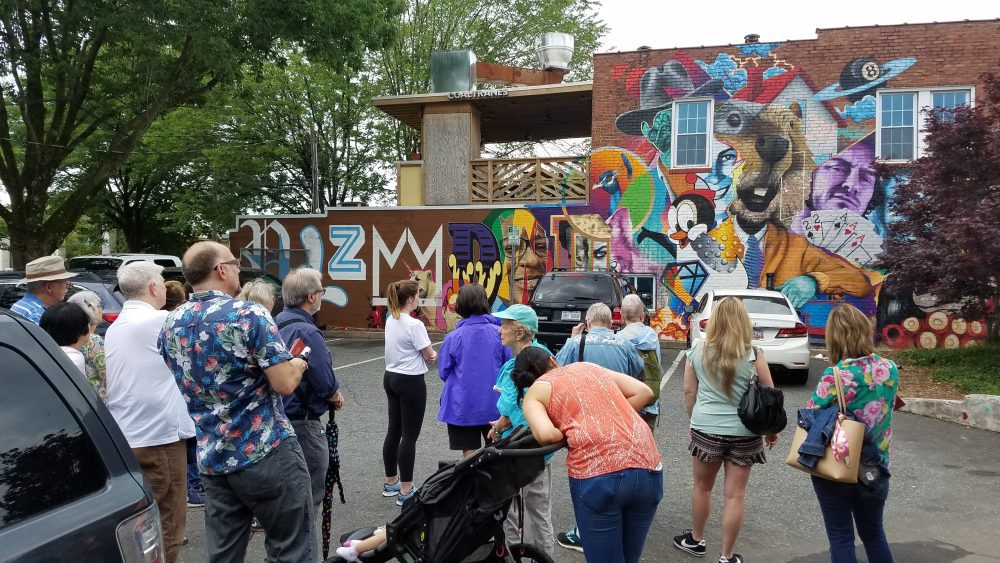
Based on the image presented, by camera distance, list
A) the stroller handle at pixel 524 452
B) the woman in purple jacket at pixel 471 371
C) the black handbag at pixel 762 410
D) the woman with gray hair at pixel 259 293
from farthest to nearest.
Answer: the woman in purple jacket at pixel 471 371 < the woman with gray hair at pixel 259 293 < the black handbag at pixel 762 410 < the stroller handle at pixel 524 452

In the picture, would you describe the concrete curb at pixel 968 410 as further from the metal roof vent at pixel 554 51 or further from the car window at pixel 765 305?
the metal roof vent at pixel 554 51

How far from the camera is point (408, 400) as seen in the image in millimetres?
5406

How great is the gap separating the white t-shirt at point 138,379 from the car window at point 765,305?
9.16 m

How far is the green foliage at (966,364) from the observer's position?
32.9ft

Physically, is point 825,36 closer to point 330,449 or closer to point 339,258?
point 339,258

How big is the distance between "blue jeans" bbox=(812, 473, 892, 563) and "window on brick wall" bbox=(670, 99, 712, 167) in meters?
13.9

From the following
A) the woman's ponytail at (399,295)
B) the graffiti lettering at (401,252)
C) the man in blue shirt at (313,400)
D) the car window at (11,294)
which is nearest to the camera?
the man in blue shirt at (313,400)

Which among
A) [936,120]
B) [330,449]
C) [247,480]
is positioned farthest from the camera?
[936,120]

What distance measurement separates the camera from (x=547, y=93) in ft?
56.5

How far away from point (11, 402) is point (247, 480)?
4.10ft

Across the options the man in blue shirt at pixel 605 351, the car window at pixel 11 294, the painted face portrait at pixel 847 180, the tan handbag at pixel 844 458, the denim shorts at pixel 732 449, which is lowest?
the denim shorts at pixel 732 449

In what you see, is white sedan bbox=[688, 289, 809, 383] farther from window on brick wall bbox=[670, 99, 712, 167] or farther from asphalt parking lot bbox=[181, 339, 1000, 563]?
window on brick wall bbox=[670, 99, 712, 167]

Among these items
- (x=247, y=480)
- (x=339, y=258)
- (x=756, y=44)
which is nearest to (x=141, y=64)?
(x=339, y=258)

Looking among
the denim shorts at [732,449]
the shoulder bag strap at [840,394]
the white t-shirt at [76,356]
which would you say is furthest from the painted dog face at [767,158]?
the white t-shirt at [76,356]
